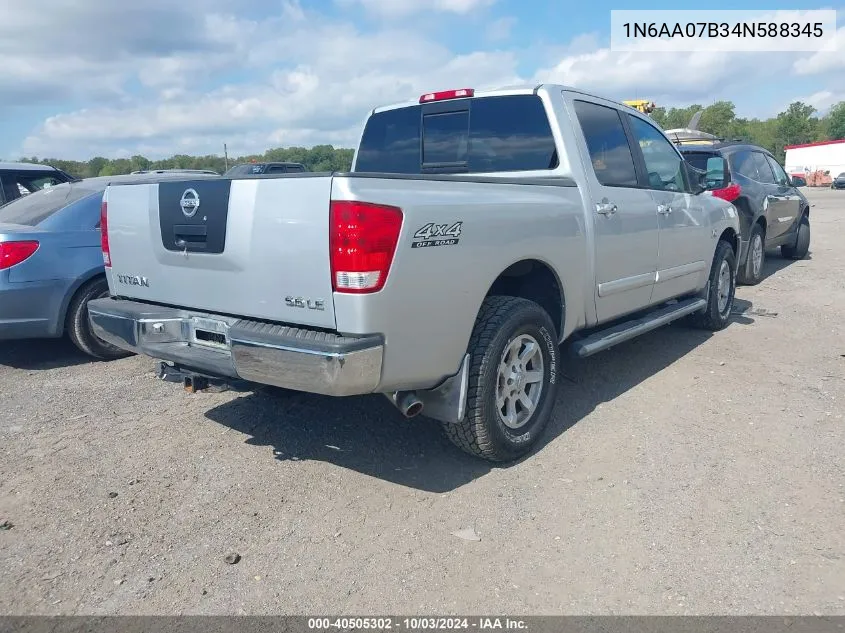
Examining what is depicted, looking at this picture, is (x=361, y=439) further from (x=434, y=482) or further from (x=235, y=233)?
(x=235, y=233)

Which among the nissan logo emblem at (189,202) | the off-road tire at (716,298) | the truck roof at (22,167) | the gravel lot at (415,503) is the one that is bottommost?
the gravel lot at (415,503)

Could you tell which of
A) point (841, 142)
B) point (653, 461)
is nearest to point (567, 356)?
point (653, 461)

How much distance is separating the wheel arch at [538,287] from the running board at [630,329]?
24 cm

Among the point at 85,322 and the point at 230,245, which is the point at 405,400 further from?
the point at 85,322

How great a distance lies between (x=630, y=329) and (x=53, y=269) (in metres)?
4.56

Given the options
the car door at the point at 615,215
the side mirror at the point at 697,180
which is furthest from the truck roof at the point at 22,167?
the side mirror at the point at 697,180

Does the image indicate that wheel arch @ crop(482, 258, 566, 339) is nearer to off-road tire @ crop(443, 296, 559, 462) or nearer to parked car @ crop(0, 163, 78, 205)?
off-road tire @ crop(443, 296, 559, 462)

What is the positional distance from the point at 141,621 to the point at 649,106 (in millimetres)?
11255

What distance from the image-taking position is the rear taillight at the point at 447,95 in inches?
185

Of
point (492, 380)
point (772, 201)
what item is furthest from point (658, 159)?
point (772, 201)

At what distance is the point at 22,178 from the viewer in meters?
8.87

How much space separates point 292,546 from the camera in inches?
121

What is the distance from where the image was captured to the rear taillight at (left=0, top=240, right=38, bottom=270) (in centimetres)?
541

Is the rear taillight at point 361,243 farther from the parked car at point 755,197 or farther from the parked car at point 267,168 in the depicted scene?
the parked car at point 755,197
